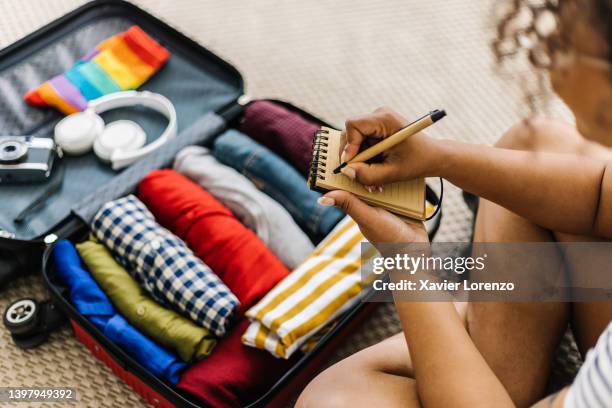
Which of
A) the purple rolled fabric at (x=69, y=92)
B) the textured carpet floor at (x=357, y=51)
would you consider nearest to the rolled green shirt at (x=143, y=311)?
the purple rolled fabric at (x=69, y=92)

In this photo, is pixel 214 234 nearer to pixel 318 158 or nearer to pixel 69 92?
pixel 318 158

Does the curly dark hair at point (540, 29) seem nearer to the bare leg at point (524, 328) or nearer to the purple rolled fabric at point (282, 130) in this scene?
the bare leg at point (524, 328)

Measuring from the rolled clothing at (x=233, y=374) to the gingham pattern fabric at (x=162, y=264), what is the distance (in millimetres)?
29

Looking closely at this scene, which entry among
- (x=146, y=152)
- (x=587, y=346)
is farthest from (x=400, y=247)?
(x=146, y=152)

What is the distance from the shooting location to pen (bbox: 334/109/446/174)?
26.9 inches

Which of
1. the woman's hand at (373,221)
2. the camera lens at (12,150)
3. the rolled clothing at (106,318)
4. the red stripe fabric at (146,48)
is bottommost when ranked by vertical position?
the rolled clothing at (106,318)

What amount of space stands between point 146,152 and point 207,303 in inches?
12.8

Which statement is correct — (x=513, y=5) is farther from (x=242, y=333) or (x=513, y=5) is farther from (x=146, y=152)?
(x=146, y=152)

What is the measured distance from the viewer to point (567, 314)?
0.77 meters

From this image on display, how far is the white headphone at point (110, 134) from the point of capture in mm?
1084

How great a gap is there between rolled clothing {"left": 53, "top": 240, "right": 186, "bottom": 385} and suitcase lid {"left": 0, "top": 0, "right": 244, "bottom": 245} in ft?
0.25

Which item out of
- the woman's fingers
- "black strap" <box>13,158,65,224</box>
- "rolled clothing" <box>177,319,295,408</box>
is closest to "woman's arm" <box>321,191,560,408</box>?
the woman's fingers

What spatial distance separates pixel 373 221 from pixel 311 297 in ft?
0.76

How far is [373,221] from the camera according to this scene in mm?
706
